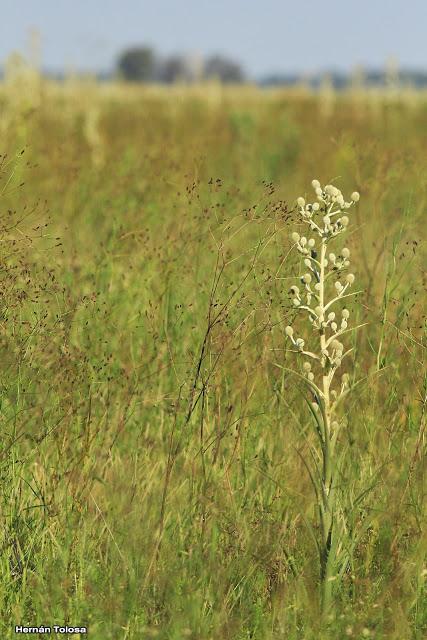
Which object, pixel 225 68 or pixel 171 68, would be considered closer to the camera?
pixel 171 68

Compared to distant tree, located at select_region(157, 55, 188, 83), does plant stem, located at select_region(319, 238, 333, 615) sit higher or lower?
higher

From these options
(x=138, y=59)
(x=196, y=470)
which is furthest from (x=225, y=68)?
(x=196, y=470)

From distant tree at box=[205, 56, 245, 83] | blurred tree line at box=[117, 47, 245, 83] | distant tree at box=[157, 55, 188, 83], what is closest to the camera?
blurred tree line at box=[117, 47, 245, 83]

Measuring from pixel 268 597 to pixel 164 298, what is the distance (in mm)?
1671

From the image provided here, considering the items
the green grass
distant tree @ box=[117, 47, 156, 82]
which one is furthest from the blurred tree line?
the green grass

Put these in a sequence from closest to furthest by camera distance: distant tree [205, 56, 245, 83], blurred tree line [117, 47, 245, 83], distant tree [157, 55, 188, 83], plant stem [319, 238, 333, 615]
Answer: plant stem [319, 238, 333, 615] → blurred tree line [117, 47, 245, 83] → distant tree [157, 55, 188, 83] → distant tree [205, 56, 245, 83]

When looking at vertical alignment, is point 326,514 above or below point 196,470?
above

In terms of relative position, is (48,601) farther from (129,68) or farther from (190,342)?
(129,68)

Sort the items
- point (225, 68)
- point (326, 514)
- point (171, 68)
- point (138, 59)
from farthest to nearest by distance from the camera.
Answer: point (225, 68) → point (171, 68) → point (138, 59) → point (326, 514)

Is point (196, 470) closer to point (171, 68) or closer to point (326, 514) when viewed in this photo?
point (326, 514)

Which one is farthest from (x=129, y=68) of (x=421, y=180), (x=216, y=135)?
(x=421, y=180)

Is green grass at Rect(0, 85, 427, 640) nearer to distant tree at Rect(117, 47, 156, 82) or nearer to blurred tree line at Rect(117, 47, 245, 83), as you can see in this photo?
blurred tree line at Rect(117, 47, 245, 83)

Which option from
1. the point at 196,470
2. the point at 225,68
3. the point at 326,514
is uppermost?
the point at 326,514

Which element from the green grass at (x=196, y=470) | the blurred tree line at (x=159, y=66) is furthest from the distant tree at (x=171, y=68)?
the green grass at (x=196, y=470)
